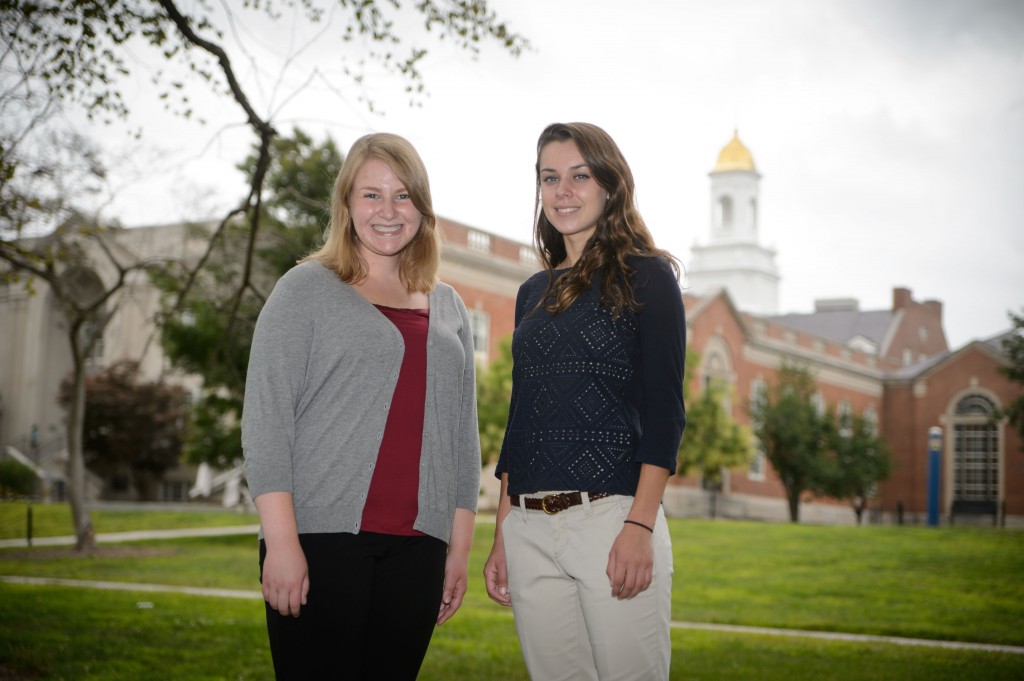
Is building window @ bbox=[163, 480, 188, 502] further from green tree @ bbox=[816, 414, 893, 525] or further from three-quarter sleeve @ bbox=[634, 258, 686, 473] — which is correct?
three-quarter sleeve @ bbox=[634, 258, 686, 473]

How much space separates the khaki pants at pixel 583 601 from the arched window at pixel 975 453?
154 feet

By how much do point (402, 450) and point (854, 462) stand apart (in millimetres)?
36124

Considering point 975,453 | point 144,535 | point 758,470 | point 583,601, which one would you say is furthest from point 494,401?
point 975,453

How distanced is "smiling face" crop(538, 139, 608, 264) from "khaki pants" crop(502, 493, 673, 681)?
882 millimetres

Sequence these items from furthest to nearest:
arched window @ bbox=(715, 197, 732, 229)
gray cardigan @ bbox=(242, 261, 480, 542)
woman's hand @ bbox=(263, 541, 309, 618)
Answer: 1. arched window @ bbox=(715, 197, 732, 229)
2. gray cardigan @ bbox=(242, 261, 480, 542)
3. woman's hand @ bbox=(263, 541, 309, 618)

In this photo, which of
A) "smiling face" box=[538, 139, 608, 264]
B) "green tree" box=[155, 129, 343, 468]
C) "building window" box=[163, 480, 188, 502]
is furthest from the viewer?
"building window" box=[163, 480, 188, 502]

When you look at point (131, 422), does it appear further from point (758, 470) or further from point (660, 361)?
point (660, 361)

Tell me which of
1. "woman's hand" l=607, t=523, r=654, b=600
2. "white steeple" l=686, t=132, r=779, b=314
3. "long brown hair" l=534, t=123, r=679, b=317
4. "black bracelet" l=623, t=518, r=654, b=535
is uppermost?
"white steeple" l=686, t=132, r=779, b=314

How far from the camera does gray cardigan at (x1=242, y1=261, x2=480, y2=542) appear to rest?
9.82 ft

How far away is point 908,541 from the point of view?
19.6 metres

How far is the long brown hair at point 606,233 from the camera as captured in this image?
3182mm

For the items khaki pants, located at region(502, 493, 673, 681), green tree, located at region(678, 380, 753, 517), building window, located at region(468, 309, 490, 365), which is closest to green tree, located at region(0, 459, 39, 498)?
building window, located at region(468, 309, 490, 365)

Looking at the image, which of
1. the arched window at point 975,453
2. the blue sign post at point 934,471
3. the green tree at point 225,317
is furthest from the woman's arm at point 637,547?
the arched window at point 975,453

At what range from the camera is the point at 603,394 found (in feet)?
10.2
